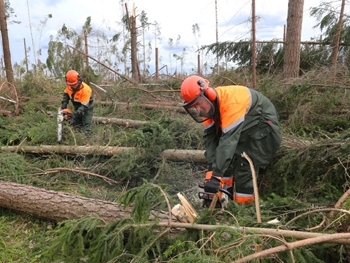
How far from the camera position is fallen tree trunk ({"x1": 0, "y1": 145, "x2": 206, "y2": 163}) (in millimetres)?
4273

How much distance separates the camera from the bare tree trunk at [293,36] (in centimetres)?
606

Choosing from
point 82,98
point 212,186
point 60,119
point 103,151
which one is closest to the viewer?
point 212,186

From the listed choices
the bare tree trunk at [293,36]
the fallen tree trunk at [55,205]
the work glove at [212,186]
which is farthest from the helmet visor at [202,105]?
the bare tree trunk at [293,36]

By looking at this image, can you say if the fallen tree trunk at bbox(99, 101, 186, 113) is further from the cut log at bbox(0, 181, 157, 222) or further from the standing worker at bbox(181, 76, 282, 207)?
the cut log at bbox(0, 181, 157, 222)

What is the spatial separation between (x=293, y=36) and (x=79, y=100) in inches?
200

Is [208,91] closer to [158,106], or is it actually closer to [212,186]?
[212,186]

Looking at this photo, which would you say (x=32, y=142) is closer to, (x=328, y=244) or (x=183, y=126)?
(x=183, y=126)

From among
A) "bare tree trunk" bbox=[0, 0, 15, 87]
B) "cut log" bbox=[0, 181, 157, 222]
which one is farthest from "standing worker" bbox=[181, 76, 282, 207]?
"bare tree trunk" bbox=[0, 0, 15, 87]

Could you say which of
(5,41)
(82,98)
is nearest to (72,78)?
(82,98)

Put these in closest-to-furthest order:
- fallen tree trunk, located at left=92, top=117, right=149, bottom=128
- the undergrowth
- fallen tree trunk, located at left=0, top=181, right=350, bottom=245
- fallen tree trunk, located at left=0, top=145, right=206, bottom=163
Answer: the undergrowth → fallen tree trunk, located at left=0, top=181, right=350, bottom=245 → fallen tree trunk, located at left=0, top=145, right=206, bottom=163 → fallen tree trunk, located at left=92, top=117, right=149, bottom=128

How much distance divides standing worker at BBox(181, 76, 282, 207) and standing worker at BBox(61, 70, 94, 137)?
3542 mm

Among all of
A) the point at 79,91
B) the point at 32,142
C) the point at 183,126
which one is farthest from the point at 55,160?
the point at 183,126

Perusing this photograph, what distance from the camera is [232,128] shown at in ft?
8.34

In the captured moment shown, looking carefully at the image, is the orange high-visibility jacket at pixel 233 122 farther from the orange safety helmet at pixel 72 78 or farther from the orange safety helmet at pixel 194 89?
the orange safety helmet at pixel 72 78
